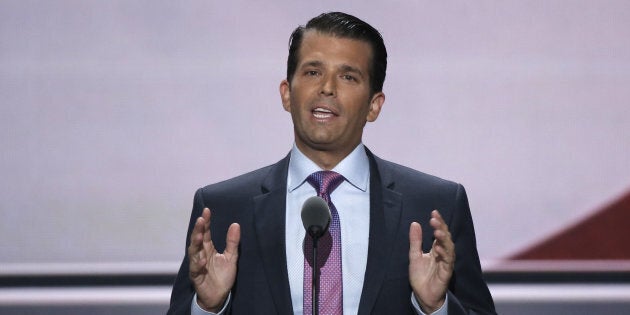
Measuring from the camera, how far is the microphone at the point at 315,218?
5.30ft

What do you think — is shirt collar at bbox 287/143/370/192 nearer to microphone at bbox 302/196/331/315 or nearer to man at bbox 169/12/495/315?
man at bbox 169/12/495/315

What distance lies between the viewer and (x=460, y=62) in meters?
2.91

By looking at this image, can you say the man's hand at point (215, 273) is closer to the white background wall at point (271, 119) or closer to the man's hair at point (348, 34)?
the man's hair at point (348, 34)

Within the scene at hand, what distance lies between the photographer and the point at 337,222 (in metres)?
2.02

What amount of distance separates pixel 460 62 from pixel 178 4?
0.97 meters

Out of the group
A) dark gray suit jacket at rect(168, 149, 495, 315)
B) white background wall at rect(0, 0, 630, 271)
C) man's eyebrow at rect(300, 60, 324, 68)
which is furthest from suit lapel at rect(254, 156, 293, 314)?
white background wall at rect(0, 0, 630, 271)

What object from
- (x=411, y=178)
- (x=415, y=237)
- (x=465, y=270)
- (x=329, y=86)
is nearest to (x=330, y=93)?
(x=329, y=86)

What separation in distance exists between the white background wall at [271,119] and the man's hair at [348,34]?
700 mm

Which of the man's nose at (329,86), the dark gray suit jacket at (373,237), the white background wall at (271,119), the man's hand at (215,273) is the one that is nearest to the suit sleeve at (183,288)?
the dark gray suit jacket at (373,237)

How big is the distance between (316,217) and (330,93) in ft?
1.60

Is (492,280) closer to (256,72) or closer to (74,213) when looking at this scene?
(256,72)

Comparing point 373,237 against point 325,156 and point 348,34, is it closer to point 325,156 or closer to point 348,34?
point 325,156

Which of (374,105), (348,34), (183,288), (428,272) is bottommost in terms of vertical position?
(183,288)

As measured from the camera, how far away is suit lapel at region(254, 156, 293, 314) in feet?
6.22
